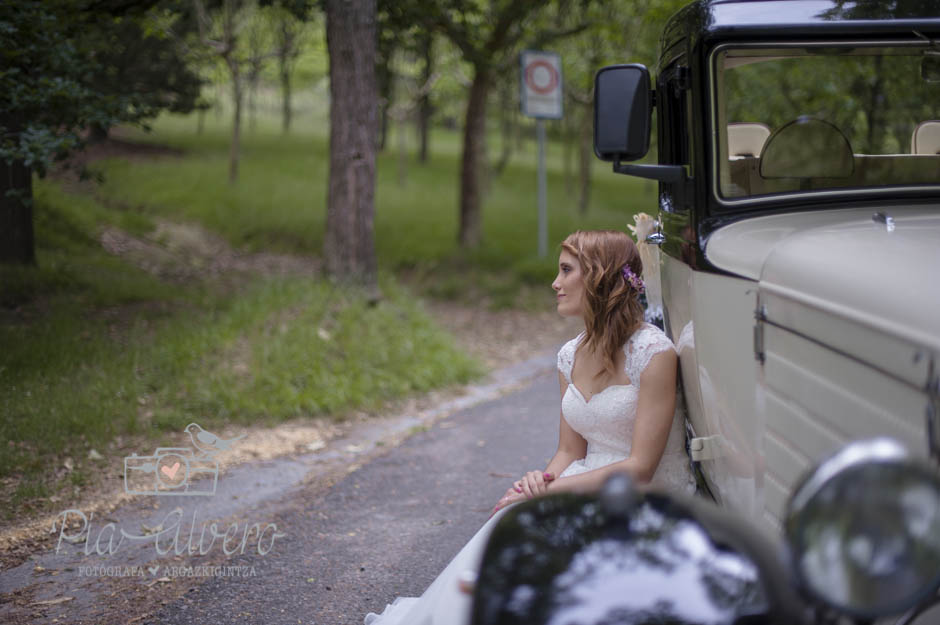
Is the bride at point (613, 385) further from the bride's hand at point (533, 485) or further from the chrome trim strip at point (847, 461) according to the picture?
the chrome trim strip at point (847, 461)

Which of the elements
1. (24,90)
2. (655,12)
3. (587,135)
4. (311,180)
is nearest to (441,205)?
(311,180)

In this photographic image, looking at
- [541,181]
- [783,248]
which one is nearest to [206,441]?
[783,248]

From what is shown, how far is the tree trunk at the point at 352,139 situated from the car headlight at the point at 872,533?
7247 mm

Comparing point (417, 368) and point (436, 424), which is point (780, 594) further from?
point (417, 368)

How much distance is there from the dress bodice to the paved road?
133cm

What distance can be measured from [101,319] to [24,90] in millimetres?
2162

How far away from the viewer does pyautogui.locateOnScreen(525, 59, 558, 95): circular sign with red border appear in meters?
12.2

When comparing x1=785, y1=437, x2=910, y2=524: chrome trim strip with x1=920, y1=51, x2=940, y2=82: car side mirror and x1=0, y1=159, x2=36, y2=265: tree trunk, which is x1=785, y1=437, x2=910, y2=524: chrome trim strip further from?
x1=0, y1=159, x2=36, y2=265: tree trunk

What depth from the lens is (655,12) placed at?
39.5ft

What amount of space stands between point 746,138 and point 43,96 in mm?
4977

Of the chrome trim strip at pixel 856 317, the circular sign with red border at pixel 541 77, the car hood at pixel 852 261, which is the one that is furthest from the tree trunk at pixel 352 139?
the chrome trim strip at pixel 856 317

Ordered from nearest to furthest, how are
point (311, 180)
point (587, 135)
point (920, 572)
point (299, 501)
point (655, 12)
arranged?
point (920, 572), point (299, 501), point (655, 12), point (311, 180), point (587, 135)

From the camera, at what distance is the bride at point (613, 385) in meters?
2.93

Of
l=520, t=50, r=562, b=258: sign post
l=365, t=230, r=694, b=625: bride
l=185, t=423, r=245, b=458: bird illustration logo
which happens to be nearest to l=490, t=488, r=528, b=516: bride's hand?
l=365, t=230, r=694, b=625: bride
